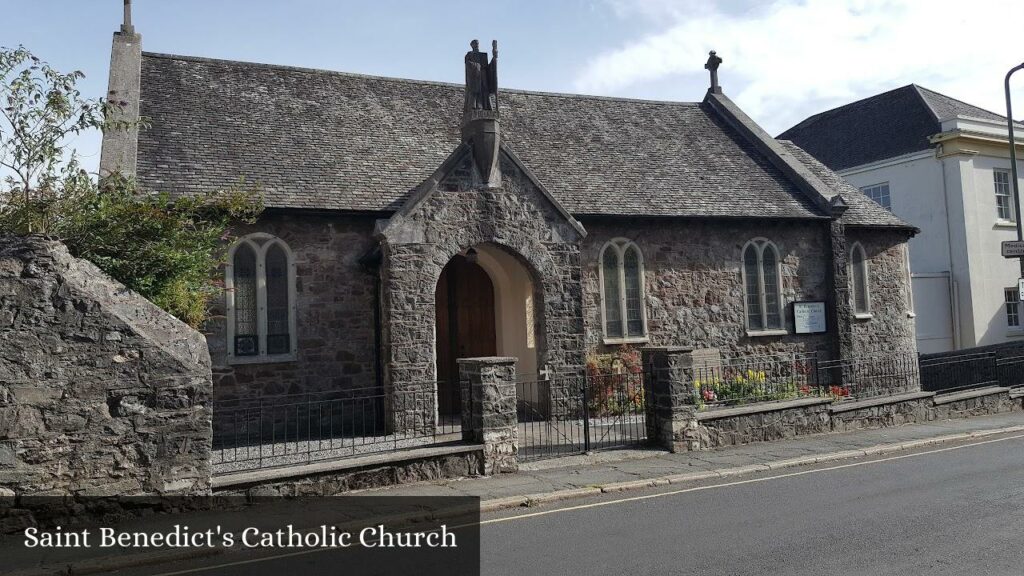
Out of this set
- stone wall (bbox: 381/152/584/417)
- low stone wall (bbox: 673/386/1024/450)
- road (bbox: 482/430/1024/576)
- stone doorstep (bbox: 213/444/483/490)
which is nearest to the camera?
road (bbox: 482/430/1024/576)

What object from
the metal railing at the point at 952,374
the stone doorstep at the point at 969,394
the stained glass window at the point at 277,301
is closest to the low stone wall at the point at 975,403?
the stone doorstep at the point at 969,394

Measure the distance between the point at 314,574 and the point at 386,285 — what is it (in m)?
7.72

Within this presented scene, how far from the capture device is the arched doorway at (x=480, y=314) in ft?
55.7

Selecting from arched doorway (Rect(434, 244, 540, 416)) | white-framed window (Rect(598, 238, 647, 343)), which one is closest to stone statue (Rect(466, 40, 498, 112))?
arched doorway (Rect(434, 244, 540, 416))

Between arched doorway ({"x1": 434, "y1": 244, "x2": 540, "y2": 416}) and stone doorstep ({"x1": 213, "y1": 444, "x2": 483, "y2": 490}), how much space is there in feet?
19.3

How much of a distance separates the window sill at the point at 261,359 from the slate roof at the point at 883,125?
2352 cm

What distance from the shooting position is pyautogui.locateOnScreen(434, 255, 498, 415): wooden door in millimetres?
17281

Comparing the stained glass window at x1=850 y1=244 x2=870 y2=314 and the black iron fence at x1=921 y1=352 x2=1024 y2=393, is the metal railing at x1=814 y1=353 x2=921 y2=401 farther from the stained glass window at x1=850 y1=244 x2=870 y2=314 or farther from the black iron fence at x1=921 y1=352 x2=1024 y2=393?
the stained glass window at x1=850 y1=244 x2=870 y2=314

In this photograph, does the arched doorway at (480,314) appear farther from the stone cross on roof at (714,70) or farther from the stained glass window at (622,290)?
the stone cross on roof at (714,70)

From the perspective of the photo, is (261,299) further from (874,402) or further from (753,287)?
(874,402)

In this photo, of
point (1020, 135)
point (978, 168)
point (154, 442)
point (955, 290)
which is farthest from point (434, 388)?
point (1020, 135)

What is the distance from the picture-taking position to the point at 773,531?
7.80 m

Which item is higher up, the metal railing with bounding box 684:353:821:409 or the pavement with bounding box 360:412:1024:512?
the metal railing with bounding box 684:353:821:409

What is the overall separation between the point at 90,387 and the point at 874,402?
13627 millimetres
